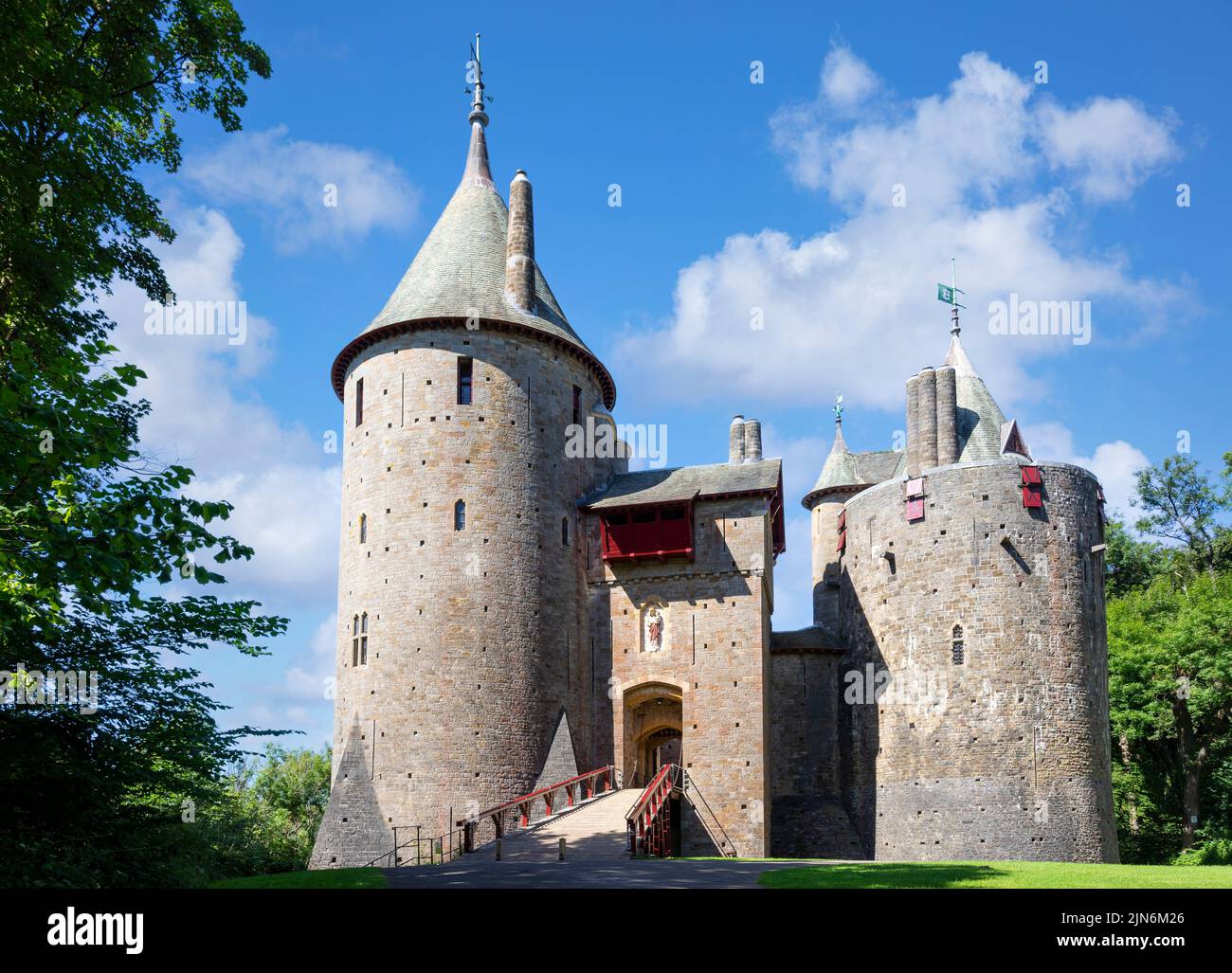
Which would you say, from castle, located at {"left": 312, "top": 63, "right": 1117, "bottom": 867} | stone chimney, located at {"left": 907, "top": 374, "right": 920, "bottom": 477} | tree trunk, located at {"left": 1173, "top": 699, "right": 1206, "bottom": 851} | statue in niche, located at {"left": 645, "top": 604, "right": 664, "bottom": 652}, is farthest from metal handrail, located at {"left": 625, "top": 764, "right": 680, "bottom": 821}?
tree trunk, located at {"left": 1173, "top": 699, "right": 1206, "bottom": 851}

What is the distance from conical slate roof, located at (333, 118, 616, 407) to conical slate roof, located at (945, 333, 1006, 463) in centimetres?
1346

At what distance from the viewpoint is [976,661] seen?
36.7m

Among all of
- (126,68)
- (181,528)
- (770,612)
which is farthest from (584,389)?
(181,528)

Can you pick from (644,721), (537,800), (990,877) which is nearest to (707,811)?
(644,721)

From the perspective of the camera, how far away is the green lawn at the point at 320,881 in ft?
64.4

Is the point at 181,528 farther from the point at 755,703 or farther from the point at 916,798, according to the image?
the point at 916,798

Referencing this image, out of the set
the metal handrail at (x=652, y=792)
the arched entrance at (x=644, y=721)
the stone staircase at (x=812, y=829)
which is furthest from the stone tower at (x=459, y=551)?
the stone staircase at (x=812, y=829)

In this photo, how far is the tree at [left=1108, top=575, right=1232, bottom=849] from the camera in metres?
42.0

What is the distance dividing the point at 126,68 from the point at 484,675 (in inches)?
743

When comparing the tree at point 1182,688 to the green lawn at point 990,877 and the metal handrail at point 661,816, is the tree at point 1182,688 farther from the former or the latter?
the green lawn at point 990,877

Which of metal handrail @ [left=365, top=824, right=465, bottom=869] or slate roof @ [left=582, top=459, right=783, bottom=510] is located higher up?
slate roof @ [left=582, top=459, right=783, bottom=510]

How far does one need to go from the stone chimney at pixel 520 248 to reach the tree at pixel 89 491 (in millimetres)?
13890

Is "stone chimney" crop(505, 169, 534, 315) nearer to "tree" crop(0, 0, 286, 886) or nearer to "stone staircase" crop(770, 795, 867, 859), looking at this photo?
"tree" crop(0, 0, 286, 886)

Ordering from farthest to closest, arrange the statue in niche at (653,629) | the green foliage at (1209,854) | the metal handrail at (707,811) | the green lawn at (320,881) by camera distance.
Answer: the green foliage at (1209,854) → the statue in niche at (653,629) → the metal handrail at (707,811) → the green lawn at (320,881)
